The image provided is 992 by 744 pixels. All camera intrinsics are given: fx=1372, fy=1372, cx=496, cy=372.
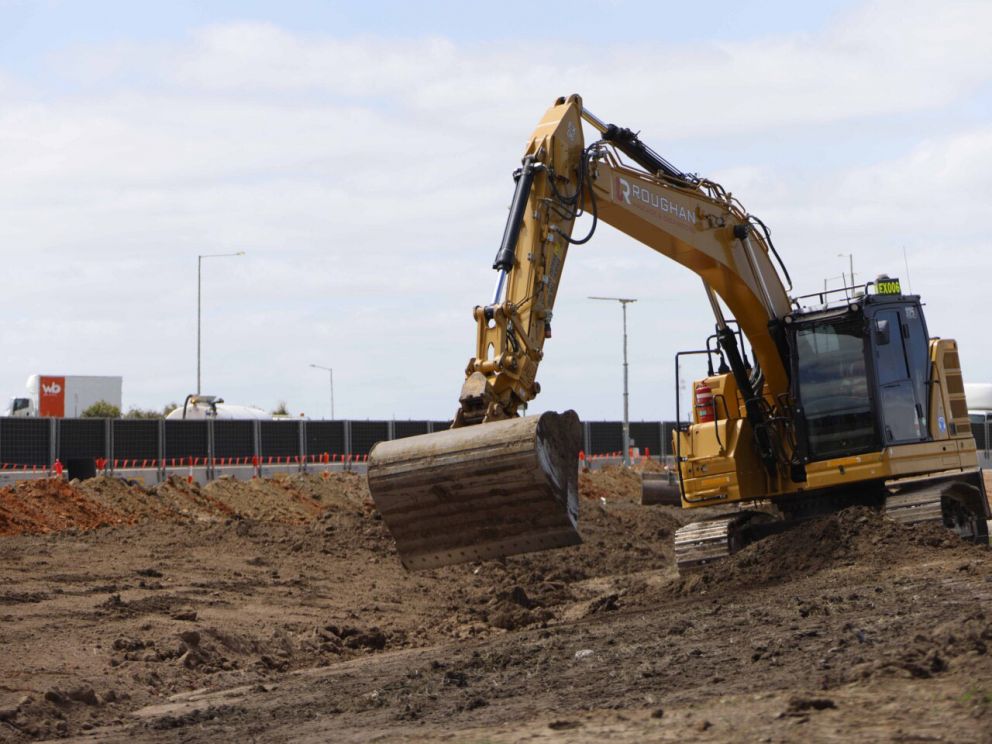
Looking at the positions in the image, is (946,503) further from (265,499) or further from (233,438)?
(233,438)

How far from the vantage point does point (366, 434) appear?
38.8 m

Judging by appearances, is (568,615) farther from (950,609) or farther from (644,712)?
(644,712)

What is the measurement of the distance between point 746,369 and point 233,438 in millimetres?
21353

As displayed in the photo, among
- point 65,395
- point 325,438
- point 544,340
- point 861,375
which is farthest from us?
point 65,395

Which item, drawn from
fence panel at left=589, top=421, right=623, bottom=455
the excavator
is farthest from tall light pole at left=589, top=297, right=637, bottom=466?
the excavator

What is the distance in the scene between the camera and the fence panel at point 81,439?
1208 inches

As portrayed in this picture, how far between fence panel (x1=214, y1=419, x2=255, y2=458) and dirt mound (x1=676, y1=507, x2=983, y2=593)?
2162 centimetres

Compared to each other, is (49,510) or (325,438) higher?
(325,438)

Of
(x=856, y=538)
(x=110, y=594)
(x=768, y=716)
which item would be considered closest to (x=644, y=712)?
(x=768, y=716)

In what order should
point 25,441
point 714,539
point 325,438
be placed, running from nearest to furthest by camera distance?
point 714,539
point 25,441
point 325,438

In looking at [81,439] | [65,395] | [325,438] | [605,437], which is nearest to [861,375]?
[81,439]

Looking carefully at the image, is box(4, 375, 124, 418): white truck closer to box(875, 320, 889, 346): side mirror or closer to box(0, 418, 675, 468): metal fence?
box(0, 418, 675, 468): metal fence

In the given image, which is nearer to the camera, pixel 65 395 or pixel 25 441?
pixel 25 441

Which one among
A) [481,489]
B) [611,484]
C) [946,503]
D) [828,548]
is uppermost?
[611,484]
